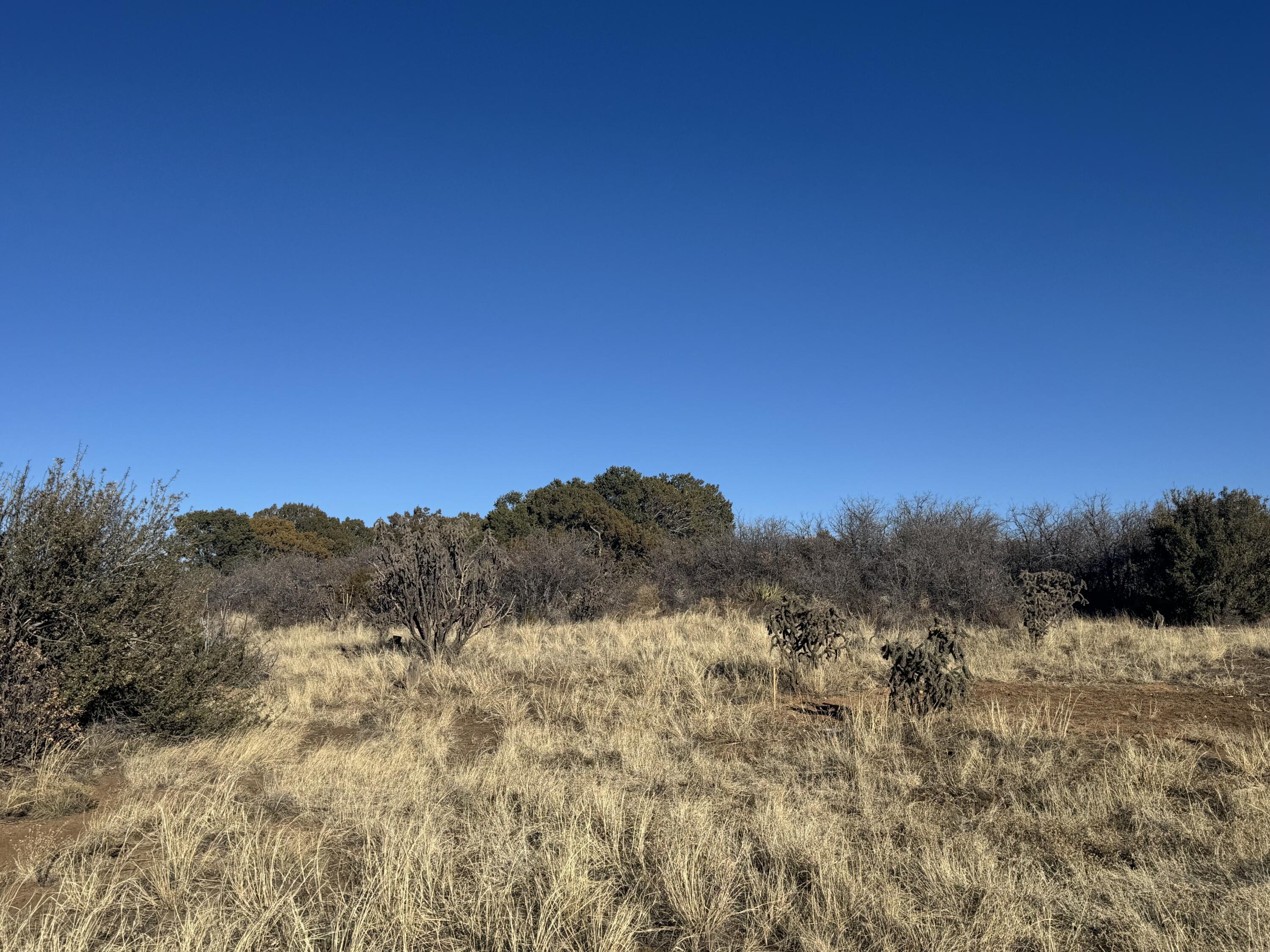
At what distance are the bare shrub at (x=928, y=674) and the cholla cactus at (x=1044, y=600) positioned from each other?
6.30 metres

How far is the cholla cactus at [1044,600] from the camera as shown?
14156mm

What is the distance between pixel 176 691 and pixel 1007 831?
23.6 feet

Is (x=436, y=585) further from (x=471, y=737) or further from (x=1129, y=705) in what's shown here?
(x=1129, y=705)

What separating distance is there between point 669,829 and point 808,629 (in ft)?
20.5

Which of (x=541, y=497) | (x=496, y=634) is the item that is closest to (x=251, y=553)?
(x=541, y=497)

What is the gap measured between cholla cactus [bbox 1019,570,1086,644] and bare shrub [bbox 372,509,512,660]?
9.43m

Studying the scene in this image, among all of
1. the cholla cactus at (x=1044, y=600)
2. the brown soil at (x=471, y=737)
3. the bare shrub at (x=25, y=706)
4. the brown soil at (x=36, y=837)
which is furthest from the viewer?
the cholla cactus at (x=1044, y=600)

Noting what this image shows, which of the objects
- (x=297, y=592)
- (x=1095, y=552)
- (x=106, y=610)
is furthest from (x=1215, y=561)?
(x=297, y=592)

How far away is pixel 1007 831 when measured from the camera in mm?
5109

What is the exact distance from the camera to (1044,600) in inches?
568

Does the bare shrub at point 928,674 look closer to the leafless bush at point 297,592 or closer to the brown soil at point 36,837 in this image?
the brown soil at point 36,837

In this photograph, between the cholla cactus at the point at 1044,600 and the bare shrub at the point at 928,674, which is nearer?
the bare shrub at the point at 928,674

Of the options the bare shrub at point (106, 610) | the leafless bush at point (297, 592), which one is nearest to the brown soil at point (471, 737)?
the bare shrub at point (106, 610)

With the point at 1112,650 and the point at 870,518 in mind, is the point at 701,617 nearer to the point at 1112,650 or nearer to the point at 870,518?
the point at 870,518
